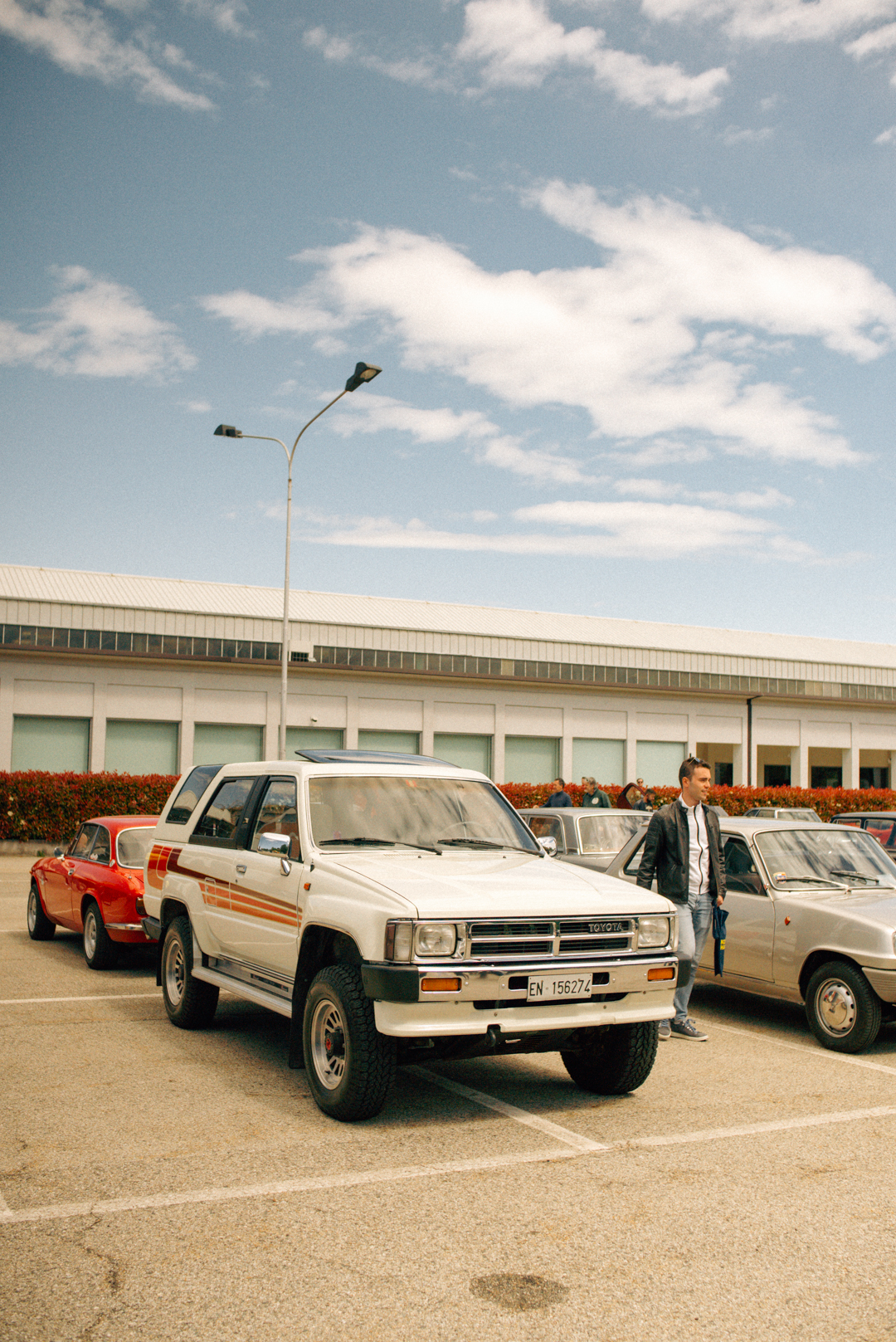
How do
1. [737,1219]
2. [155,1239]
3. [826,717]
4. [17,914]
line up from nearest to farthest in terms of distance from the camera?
[155,1239], [737,1219], [17,914], [826,717]

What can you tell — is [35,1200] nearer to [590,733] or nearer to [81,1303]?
[81,1303]

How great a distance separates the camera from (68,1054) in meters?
7.10

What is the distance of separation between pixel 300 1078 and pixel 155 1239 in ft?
8.46

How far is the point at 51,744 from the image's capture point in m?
28.2

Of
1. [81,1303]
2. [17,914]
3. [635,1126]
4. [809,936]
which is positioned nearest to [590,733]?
[17,914]

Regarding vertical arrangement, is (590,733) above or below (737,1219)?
above

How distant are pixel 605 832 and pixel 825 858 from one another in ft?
9.93

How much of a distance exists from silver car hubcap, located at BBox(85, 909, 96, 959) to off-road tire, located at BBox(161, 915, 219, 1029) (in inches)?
101

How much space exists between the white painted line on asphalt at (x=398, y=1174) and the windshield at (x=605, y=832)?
5.56 meters

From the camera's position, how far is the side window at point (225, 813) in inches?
302

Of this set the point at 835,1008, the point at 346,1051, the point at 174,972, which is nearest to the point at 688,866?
the point at 835,1008

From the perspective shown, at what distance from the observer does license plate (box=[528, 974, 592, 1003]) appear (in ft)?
18.5

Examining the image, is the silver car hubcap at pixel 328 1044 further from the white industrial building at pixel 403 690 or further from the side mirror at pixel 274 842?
the white industrial building at pixel 403 690

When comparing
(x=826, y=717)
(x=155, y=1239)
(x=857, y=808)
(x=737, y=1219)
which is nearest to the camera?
(x=155, y=1239)
